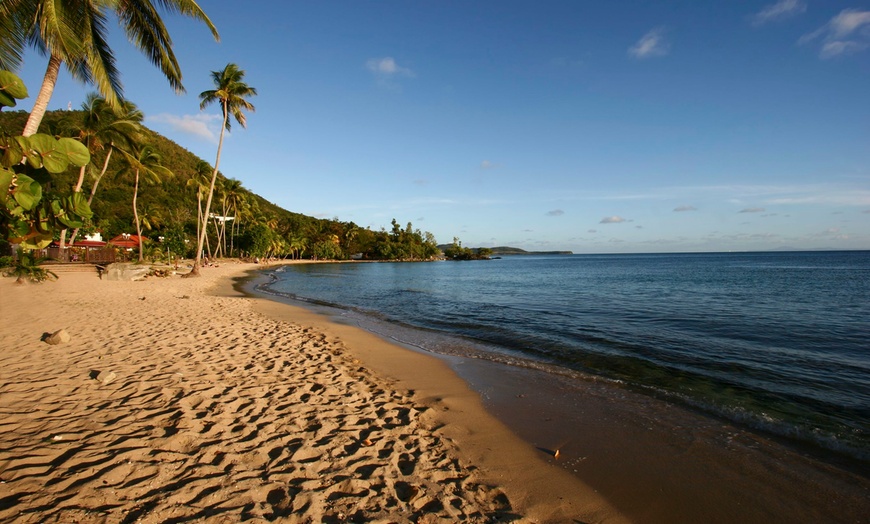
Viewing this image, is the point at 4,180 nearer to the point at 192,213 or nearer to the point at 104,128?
the point at 104,128

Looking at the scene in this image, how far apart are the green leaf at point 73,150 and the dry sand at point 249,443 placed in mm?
2540

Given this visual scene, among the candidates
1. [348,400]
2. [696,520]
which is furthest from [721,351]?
[348,400]

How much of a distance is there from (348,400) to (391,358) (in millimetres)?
3255

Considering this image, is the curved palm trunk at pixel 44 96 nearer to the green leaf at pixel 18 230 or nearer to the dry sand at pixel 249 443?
the dry sand at pixel 249 443

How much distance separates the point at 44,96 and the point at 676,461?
12.8 meters

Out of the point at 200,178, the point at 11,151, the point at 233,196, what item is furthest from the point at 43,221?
the point at 233,196

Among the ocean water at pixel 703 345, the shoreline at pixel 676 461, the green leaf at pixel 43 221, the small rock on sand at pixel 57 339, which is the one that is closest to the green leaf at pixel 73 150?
the green leaf at pixel 43 221

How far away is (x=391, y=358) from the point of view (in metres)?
9.04

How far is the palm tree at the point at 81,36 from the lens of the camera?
7734mm

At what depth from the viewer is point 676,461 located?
468 cm

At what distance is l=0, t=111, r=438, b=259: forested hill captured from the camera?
122 feet

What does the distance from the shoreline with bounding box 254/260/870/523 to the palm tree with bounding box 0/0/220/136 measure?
986cm

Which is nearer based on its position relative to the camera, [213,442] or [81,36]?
[213,442]

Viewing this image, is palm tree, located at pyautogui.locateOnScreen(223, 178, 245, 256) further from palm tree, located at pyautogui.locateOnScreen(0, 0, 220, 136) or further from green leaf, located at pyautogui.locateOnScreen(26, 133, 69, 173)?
green leaf, located at pyautogui.locateOnScreen(26, 133, 69, 173)
